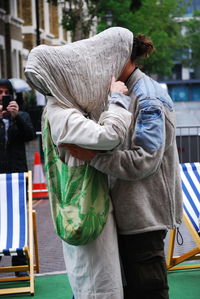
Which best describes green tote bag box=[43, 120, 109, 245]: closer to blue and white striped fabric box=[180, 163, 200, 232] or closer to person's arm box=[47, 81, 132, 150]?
person's arm box=[47, 81, 132, 150]

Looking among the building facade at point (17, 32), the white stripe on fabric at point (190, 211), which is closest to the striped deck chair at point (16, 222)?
the white stripe on fabric at point (190, 211)

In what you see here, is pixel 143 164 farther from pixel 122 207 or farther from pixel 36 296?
pixel 36 296

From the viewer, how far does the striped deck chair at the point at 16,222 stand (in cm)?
637

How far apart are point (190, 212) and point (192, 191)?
0.41m

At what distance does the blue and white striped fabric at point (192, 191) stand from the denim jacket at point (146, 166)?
286 cm

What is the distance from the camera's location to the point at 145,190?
3.64 m

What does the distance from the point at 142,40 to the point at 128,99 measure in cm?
37

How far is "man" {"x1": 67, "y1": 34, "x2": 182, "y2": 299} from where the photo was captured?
3525 millimetres

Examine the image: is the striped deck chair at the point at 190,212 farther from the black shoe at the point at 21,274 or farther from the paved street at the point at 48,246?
the black shoe at the point at 21,274

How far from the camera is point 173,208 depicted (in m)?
3.69

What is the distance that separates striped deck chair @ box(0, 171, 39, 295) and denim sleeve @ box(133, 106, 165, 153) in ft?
9.76

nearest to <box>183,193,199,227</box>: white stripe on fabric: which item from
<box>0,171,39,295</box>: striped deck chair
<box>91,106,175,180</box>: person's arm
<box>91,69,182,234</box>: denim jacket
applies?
<box>0,171,39,295</box>: striped deck chair

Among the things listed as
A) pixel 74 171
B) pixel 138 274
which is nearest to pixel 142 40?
pixel 74 171

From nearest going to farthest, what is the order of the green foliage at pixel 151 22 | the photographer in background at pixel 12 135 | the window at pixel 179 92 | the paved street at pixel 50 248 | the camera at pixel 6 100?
1. the camera at pixel 6 100
2. the photographer in background at pixel 12 135
3. the paved street at pixel 50 248
4. the green foliage at pixel 151 22
5. the window at pixel 179 92
